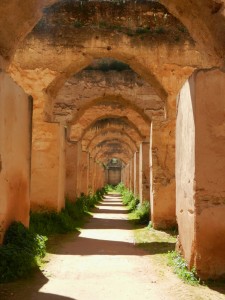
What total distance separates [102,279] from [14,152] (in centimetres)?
187

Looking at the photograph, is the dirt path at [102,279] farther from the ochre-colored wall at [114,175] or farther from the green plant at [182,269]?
the ochre-colored wall at [114,175]

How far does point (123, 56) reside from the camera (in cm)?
927

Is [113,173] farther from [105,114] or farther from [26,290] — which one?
[26,290]

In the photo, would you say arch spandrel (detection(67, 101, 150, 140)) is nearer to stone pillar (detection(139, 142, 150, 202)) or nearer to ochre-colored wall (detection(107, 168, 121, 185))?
stone pillar (detection(139, 142, 150, 202))

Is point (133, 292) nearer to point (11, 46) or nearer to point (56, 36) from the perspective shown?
point (11, 46)

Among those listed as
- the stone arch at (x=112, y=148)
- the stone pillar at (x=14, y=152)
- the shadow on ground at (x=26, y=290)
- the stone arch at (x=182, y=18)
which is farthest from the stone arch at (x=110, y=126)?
the shadow on ground at (x=26, y=290)

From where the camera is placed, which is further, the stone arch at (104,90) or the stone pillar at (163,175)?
the stone arch at (104,90)

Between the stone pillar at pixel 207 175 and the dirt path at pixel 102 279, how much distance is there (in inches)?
15.8

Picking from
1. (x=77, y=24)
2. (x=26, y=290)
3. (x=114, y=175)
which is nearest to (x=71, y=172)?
(x=77, y=24)

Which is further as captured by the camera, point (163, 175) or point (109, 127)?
point (109, 127)

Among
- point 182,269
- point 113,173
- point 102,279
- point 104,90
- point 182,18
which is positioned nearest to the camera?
point 102,279

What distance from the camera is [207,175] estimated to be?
4.45m

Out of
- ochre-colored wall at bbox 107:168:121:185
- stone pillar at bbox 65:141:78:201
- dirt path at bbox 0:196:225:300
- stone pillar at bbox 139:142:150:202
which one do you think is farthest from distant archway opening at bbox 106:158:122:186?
dirt path at bbox 0:196:225:300

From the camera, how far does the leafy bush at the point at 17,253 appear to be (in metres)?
4.29
